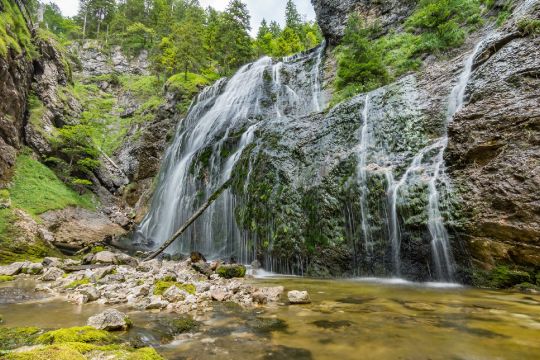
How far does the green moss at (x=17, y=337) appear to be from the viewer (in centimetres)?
279

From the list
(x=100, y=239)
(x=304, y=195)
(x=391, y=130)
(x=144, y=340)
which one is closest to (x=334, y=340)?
(x=144, y=340)

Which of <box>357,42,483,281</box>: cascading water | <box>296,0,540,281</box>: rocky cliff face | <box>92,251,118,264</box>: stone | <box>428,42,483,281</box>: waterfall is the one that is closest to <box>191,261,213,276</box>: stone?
<box>296,0,540,281</box>: rocky cliff face

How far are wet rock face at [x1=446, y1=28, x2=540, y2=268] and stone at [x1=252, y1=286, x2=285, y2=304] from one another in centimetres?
413

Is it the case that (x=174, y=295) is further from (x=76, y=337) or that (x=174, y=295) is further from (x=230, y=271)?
(x=230, y=271)

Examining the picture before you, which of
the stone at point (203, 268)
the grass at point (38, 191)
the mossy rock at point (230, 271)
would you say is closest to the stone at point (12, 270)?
the stone at point (203, 268)

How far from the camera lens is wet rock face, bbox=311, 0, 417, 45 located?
21156mm

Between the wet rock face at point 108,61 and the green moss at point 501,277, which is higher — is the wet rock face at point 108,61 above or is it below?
above

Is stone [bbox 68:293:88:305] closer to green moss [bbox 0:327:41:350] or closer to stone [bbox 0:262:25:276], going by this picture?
green moss [bbox 0:327:41:350]

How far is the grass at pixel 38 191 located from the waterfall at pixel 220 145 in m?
3.96

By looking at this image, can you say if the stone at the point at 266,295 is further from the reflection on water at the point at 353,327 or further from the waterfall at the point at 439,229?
the waterfall at the point at 439,229

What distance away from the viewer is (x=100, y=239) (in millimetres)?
14898

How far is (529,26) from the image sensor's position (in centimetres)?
797

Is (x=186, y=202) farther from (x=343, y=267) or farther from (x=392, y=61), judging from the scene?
(x=392, y=61)

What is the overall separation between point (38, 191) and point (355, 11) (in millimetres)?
23316
